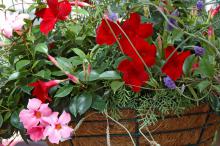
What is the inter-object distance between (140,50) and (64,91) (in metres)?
0.12

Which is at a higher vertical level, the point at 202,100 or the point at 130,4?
the point at 130,4

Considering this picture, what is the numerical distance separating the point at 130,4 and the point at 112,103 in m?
0.19

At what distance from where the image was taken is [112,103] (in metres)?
0.61

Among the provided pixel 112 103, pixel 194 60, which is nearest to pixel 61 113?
pixel 112 103

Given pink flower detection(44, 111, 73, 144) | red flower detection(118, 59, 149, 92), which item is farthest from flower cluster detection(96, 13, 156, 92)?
pink flower detection(44, 111, 73, 144)

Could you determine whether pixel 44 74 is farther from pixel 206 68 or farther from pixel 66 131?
pixel 206 68

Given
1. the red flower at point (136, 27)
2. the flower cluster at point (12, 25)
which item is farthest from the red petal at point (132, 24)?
the flower cluster at point (12, 25)

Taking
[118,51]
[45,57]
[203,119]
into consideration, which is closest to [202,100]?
[203,119]

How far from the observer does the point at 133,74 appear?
23.0 inches

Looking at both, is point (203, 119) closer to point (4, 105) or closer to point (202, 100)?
point (202, 100)

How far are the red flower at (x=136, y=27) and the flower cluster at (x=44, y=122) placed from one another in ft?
0.49

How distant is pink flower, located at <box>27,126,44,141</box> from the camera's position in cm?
61

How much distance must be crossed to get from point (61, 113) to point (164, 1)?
0.24 metres

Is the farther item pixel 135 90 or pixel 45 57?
pixel 45 57
